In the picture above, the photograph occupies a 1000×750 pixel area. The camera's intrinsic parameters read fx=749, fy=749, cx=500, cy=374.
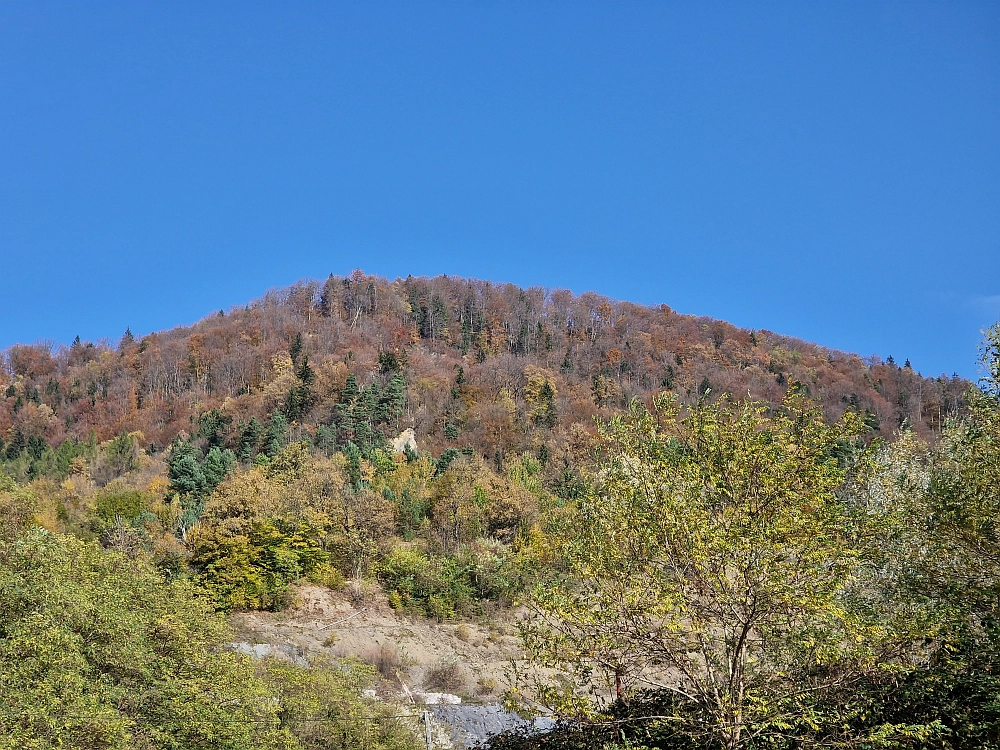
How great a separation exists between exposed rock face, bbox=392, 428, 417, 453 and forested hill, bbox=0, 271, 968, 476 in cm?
80

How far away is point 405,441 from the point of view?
163 feet

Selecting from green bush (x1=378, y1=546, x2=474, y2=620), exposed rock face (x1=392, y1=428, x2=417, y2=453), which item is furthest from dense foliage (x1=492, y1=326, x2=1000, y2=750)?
exposed rock face (x1=392, y1=428, x2=417, y2=453)

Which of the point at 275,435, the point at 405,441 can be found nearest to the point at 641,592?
the point at 275,435

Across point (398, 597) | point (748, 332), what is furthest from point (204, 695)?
point (748, 332)

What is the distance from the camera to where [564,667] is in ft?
26.8

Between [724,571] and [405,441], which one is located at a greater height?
[405,441]

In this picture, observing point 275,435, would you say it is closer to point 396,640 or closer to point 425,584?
point 425,584

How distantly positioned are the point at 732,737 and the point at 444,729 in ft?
43.0

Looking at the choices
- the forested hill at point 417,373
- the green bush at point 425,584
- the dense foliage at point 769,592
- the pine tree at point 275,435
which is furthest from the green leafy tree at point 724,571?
the forested hill at point 417,373

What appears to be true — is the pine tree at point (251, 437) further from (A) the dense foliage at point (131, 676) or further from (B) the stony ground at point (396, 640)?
(A) the dense foliage at point (131, 676)

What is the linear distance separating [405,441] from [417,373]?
12284 millimetres

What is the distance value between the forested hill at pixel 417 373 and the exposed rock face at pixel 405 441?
797 mm

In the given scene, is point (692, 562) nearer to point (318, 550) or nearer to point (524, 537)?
point (318, 550)

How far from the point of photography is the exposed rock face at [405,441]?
48531 millimetres
